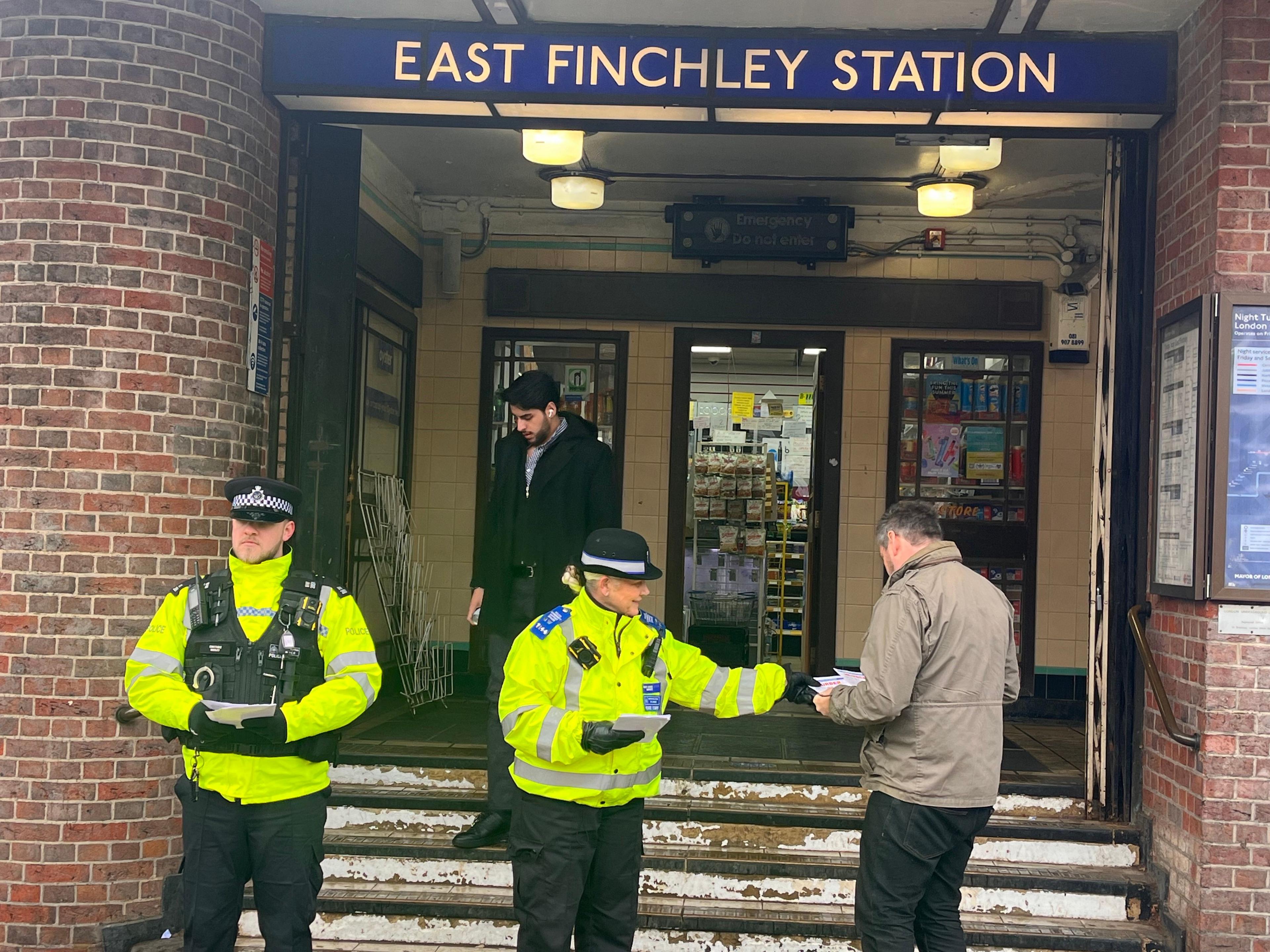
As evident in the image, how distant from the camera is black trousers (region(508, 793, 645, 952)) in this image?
10.7 ft

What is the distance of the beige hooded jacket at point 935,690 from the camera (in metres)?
3.47

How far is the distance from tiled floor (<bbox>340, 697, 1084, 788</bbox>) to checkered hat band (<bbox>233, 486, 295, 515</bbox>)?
8.29 ft

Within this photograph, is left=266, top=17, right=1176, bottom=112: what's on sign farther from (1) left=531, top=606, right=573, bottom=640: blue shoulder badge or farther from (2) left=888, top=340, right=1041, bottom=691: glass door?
(2) left=888, top=340, right=1041, bottom=691: glass door

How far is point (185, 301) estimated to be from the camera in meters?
4.75

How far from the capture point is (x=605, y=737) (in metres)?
3.06

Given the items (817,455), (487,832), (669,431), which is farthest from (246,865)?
(817,455)

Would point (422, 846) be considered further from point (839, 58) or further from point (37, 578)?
point (839, 58)

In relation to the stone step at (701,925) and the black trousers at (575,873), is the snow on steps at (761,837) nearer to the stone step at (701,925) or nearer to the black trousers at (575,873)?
the stone step at (701,925)

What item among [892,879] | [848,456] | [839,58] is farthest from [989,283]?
[892,879]

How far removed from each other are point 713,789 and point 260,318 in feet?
9.91

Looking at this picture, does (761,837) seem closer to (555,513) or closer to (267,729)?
(555,513)

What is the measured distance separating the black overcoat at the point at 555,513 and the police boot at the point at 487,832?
2.59ft

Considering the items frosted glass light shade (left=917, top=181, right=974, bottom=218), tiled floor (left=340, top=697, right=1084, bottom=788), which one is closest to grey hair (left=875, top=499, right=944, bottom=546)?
tiled floor (left=340, top=697, right=1084, bottom=788)

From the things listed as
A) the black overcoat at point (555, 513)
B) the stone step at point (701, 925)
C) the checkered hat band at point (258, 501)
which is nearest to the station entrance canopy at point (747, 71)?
the black overcoat at point (555, 513)
